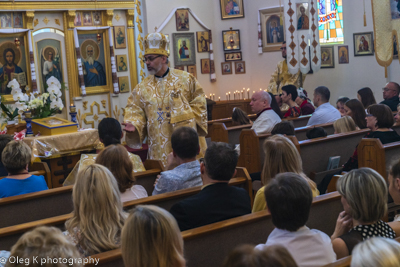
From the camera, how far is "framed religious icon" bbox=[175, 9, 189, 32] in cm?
1212

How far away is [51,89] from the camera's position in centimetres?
768

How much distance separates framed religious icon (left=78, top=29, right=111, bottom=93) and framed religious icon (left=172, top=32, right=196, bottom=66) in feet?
5.97

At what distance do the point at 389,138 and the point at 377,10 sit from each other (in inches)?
202

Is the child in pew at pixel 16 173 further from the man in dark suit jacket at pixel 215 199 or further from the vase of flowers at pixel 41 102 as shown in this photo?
the vase of flowers at pixel 41 102

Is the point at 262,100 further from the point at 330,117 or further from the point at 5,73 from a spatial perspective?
the point at 5,73

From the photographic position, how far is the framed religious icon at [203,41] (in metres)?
12.5

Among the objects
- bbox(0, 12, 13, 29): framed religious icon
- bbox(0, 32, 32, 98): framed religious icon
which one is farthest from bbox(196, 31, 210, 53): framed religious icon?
bbox(0, 12, 13, 29): framed religious icon

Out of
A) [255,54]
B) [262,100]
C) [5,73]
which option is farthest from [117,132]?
[255,54]

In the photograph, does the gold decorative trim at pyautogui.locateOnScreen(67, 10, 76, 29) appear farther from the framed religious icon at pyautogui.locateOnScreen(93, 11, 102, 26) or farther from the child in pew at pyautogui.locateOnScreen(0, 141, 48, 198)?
the child in pew at pyautogui.locateOnScreen(0, 141, 48, 198)

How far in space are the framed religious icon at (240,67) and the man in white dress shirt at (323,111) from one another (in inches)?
231

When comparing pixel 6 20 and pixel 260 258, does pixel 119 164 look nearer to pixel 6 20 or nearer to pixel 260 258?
pixel 260 258

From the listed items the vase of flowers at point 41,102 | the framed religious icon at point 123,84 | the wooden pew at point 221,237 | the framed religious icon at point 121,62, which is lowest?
the wooden pew at point 221,237

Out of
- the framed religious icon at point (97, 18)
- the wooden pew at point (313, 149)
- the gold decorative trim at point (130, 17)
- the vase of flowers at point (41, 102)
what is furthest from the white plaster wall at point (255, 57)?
the wooden pew at point (313, 149)

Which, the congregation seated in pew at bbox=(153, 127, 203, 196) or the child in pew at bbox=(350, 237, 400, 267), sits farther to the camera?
the congregation seated in pew at bbox=(153, 127, 203, 196)
